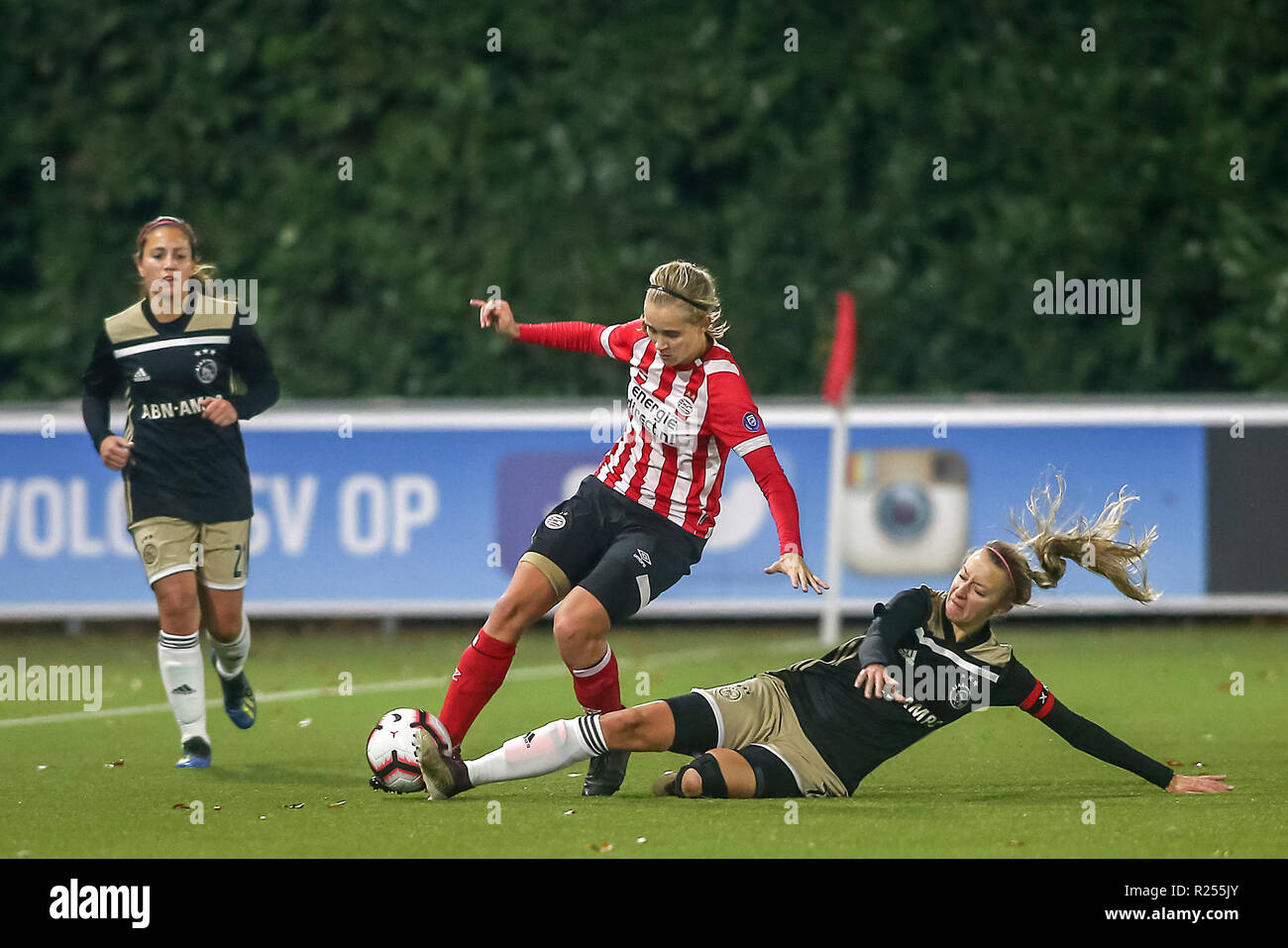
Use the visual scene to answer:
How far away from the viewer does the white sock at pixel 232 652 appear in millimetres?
8023

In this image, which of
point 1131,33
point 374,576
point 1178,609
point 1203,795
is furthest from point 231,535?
point 1131,33

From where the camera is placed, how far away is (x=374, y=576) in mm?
12797

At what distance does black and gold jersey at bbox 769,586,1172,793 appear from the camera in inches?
247

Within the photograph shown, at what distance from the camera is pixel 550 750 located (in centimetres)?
625

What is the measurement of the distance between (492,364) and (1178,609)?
5.79 m

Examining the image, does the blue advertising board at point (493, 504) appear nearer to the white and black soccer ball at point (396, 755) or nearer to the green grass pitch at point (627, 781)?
the green grass pitch at point (627, 781)

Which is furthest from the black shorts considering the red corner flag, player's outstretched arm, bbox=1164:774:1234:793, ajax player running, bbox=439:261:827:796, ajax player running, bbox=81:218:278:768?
the red corner flag

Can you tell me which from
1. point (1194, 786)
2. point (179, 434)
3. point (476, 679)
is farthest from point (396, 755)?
point (1194, 786)

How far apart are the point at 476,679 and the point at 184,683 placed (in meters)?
1.64

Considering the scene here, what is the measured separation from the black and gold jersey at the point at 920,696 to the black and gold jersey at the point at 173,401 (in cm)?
271

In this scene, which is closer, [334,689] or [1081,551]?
[1081,551]

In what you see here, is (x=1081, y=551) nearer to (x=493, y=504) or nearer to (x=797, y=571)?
(x=797, y=571)

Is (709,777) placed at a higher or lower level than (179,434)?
lower

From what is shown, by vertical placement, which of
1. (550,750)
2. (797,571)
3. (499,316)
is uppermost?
(499,316)
